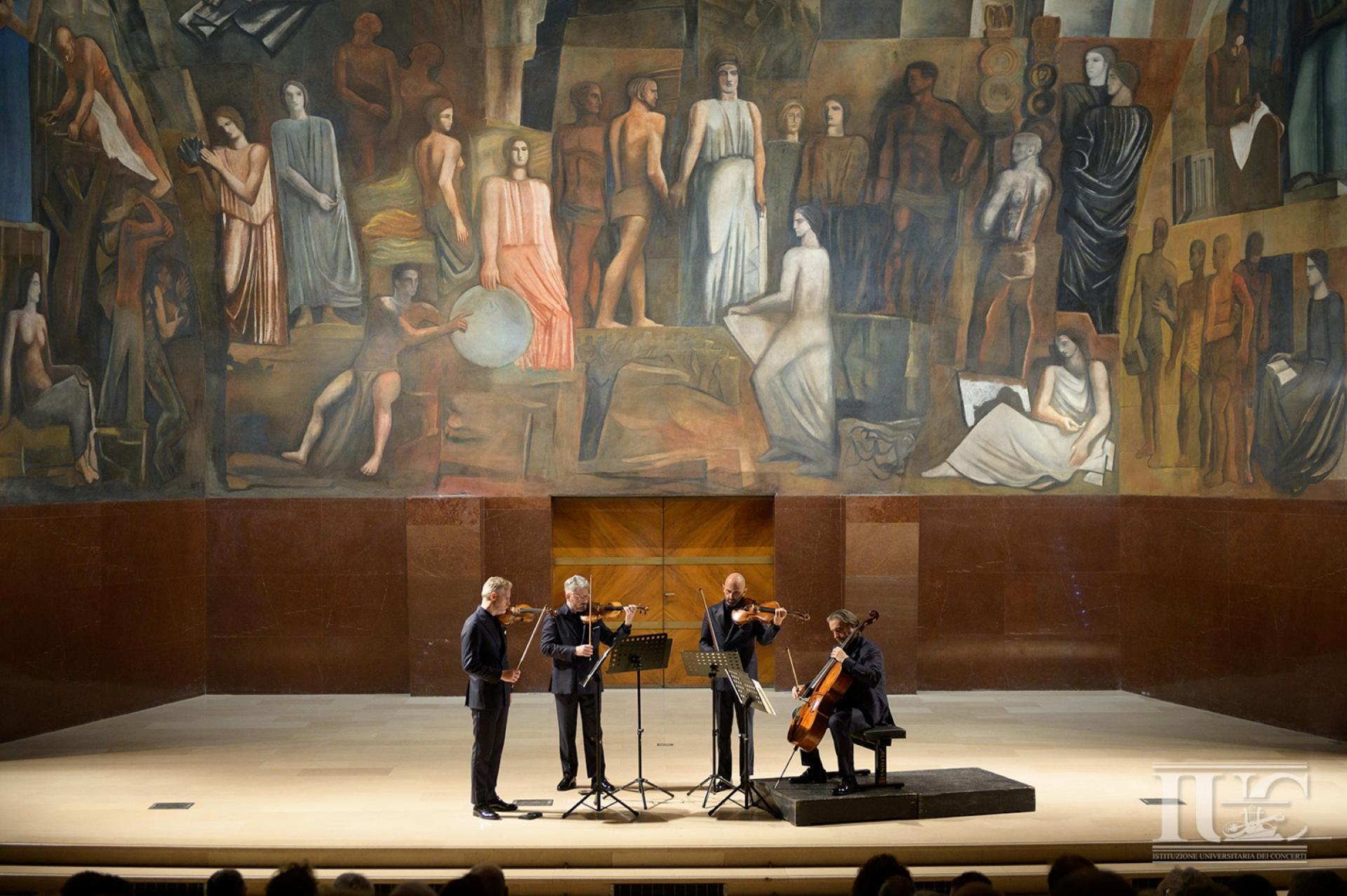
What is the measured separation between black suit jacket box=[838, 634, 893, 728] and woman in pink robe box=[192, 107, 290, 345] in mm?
7652

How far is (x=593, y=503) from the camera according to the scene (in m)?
14.5

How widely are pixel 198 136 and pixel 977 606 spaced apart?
9.47 metres

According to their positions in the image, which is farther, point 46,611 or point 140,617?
point 140,617

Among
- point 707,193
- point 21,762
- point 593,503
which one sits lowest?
point 21,762

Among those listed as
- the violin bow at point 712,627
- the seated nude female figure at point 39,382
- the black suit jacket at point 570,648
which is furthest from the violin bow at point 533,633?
the seated nude female figure at point 39,382

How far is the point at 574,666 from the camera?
9773 millimetres

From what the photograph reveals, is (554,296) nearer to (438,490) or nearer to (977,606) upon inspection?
(438,490)

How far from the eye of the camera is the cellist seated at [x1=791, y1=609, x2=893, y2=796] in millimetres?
9047

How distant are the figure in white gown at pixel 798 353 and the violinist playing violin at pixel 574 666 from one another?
4737mm

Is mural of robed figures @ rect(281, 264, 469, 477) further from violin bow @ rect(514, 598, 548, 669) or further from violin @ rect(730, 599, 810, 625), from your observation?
violin @ rect(730, 599, 810, 625)

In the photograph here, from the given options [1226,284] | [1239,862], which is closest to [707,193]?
[1226,284]

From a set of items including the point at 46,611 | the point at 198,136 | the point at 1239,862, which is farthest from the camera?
the point at 198,136

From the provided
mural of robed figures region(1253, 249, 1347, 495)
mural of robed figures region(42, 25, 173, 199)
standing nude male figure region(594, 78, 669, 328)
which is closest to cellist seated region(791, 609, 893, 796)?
mural of robed figures region(1253, 249, 1347, 495)

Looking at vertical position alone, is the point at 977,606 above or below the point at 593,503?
below
